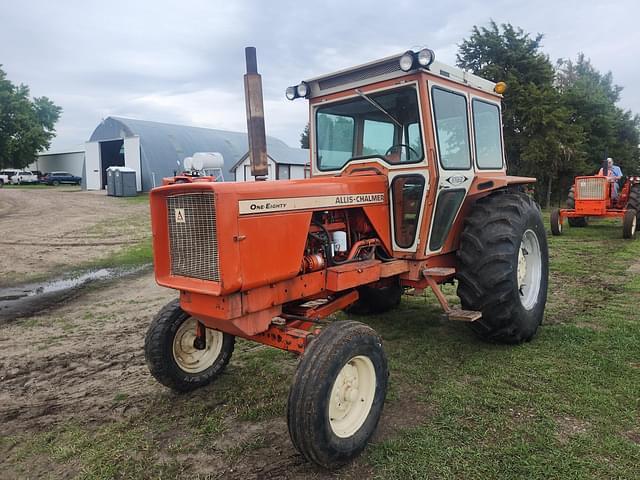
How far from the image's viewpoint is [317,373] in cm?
265

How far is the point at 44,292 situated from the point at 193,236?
528cm

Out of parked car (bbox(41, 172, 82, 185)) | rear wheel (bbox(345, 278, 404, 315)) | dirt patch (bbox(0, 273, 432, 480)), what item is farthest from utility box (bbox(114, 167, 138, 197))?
rear wheel (bbox(345, 278, 404, 315))

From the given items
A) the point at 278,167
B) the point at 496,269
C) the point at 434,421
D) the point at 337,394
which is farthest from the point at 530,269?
the point at 278,167

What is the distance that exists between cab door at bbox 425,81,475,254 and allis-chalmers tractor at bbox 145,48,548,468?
0.02 metres

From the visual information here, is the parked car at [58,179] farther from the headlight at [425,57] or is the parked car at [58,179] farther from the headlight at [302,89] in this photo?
the headlight at [425,57]

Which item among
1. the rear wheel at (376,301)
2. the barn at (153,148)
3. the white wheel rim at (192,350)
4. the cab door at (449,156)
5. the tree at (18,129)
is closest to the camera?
the white wheel rim at (192,350)

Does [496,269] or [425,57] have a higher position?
[425,57]

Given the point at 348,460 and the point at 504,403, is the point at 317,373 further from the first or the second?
the point at 504,403

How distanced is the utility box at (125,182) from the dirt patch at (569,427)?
27.2m

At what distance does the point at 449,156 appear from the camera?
13.7 ft

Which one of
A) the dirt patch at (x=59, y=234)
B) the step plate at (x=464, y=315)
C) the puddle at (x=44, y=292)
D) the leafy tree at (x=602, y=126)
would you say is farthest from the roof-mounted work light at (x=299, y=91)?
the leafy tree at (x=602, y=126)

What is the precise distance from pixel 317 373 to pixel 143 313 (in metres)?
3.86

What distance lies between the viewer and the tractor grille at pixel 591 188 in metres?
12.0

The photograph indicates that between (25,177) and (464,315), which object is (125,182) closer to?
(25,177)
